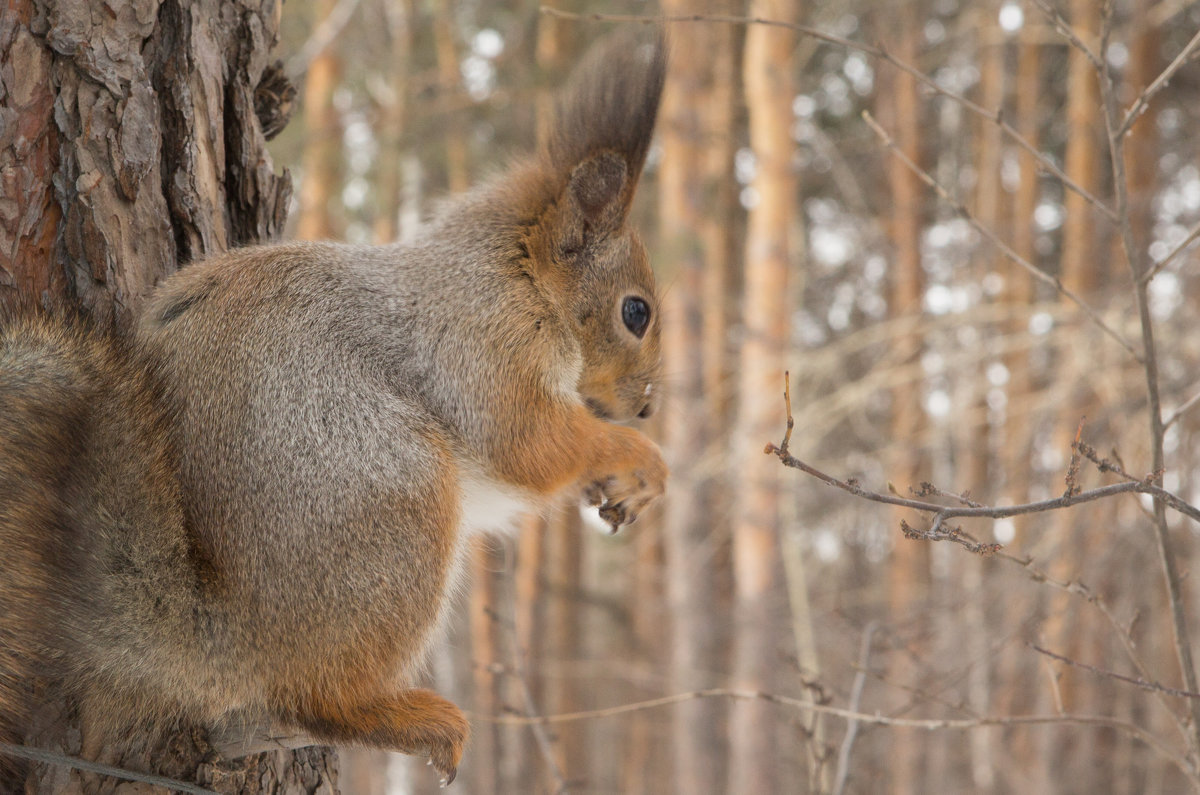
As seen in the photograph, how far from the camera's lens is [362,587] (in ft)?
5.28

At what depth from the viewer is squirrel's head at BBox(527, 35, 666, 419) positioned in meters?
2.23

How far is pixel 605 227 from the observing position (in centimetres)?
242

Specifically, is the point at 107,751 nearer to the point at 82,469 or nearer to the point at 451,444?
the point at 82,469

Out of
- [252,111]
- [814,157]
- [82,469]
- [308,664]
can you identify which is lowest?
[308,664]

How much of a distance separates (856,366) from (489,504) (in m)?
7.28

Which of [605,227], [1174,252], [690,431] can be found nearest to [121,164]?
[605,227]

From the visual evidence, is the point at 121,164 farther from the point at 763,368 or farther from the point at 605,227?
the point at 763,368

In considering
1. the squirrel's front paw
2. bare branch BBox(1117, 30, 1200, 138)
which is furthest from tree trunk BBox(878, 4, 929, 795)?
bare branch BBox(1117, 30, 1200, 138)

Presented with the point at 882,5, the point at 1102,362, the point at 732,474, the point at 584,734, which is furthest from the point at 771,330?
the point at 584,734

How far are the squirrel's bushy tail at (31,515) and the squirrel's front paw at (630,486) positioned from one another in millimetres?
1050

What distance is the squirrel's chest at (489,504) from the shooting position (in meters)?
1.95

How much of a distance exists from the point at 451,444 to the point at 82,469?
1.98 feet

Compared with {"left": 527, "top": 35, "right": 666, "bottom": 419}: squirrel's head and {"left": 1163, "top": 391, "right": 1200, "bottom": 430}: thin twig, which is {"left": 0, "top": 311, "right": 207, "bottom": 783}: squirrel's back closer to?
{"left": 527, "top": 35, "right": 666, "bottom": 419}: squirrel's head

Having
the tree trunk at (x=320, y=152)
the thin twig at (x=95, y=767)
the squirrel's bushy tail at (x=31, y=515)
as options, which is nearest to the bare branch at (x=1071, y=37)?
the squirrel's bushy tail at (x=31, y=515)
